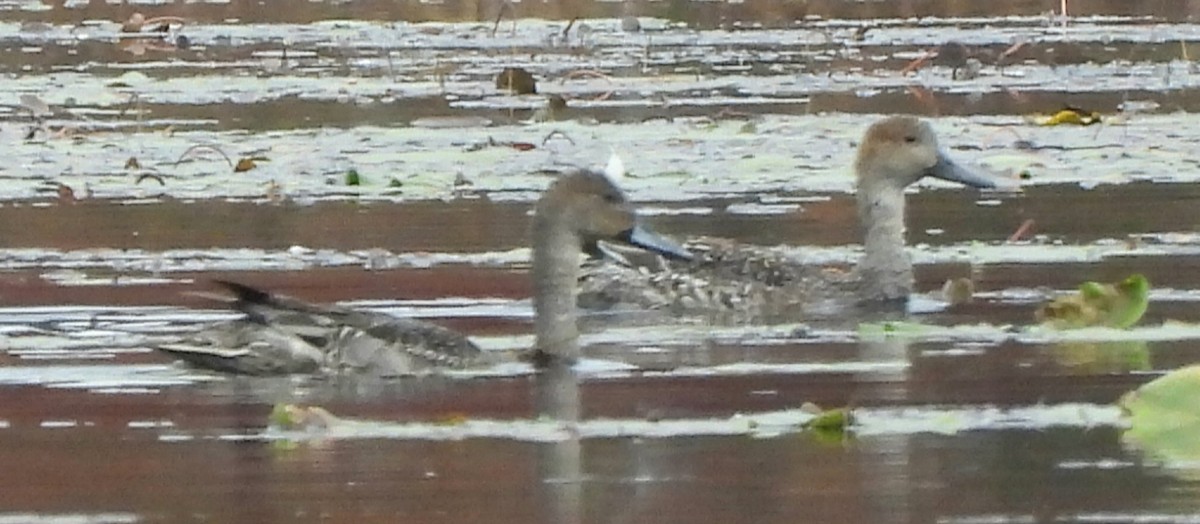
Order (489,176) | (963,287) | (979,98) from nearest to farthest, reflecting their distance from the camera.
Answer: (963,287) → (489,176) → (979,98)

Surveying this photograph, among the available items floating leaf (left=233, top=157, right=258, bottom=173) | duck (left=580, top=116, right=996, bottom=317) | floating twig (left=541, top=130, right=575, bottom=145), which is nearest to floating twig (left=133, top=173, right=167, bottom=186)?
floating leaf (left=233, top=157, right=258, bottom=173)

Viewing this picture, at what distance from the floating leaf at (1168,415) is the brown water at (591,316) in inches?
3.1

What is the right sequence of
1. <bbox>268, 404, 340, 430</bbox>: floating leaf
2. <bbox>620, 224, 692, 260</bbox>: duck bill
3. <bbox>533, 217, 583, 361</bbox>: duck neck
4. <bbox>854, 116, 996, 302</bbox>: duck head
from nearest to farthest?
1. <bbox>268, 404, 340, 430</bbox>: floating leaf
2. <bbox>533, 217, 583, 361</bbox>: duck neck
3. <bbox>620, 224, 692, 260</bbox>: duck bill
4. <bbox>854, 116, 996, 302</bbox>: duck head

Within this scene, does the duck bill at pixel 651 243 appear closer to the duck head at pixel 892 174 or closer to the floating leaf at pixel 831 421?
the duck head at pixel 892 174

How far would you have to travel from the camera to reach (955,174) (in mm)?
12711

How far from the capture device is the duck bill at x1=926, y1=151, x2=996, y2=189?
12.7m

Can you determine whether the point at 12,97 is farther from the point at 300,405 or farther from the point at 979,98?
the point at 300,405

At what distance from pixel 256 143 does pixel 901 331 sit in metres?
7.24

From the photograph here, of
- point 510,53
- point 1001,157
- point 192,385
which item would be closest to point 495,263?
point 192,385

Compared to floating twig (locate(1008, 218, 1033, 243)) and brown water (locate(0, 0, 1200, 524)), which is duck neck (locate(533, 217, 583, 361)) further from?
floating twig (locate(1008, 218, 1033, 243))

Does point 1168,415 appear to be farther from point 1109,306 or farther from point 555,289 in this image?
point 555,289

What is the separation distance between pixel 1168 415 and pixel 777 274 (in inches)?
152

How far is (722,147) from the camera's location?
1639 cm

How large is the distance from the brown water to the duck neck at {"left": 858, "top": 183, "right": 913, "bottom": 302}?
0.79ft
